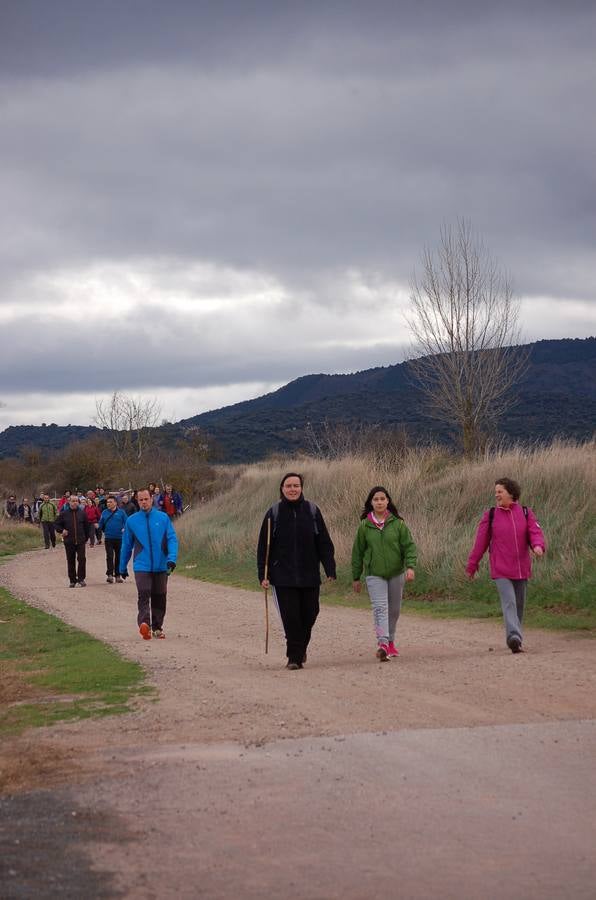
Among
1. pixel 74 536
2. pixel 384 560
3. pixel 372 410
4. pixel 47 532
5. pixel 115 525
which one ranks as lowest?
pixel 47 532

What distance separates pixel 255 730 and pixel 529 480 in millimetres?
15811

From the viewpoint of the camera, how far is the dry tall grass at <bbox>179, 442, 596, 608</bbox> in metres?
19.5

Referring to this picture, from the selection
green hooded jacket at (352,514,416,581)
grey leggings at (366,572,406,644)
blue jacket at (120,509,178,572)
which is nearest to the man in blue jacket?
blue jacket at (120,509,178,572)

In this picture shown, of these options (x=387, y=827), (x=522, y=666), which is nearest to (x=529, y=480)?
(x=522, y=666)

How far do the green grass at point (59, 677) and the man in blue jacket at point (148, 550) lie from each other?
2.79ft

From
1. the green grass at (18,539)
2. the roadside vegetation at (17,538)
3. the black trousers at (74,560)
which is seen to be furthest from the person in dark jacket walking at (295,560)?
the green grass at (18,539)

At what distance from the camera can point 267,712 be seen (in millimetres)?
9188

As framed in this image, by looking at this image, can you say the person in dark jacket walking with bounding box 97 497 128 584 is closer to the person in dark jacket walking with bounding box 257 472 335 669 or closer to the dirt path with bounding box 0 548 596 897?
the dirt path with bounding box 0 548 596 897

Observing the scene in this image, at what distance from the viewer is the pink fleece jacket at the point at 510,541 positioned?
12719mm

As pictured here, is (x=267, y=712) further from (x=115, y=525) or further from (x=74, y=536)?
(x=115, y=525)

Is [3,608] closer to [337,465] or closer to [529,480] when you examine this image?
[529,480]

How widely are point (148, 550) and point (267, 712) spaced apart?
5769 mm

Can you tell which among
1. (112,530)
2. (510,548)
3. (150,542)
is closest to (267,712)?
(510,548)

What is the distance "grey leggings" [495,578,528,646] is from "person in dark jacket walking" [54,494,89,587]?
14.1 meters
